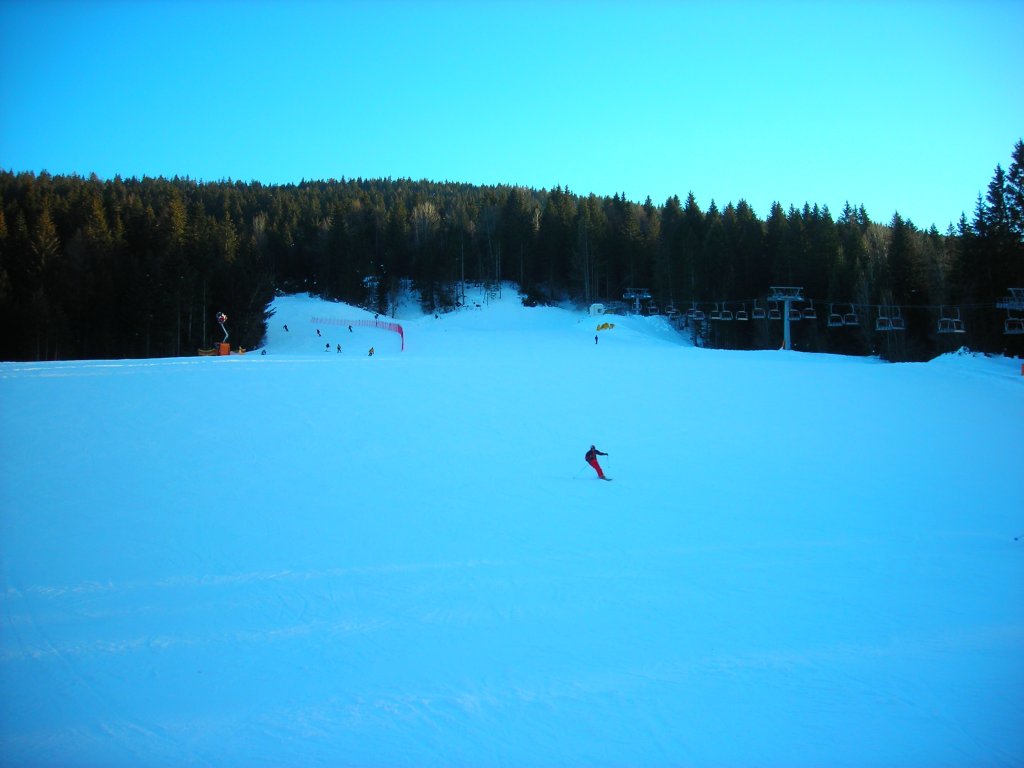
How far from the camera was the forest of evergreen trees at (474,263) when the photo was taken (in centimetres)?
4528

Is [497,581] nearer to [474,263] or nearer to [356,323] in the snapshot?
[356,323]

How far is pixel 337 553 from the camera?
36.3 ft

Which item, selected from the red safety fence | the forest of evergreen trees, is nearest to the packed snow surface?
the forest of evergreen trees

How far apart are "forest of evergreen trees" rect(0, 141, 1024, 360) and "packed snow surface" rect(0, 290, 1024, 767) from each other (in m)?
26.3

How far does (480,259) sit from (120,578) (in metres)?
83.3

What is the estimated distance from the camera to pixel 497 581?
9781 millimetres

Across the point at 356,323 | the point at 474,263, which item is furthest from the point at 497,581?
the point at 474,263

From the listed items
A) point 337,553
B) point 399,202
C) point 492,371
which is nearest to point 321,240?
point 399,202

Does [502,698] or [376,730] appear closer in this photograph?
[376,730]

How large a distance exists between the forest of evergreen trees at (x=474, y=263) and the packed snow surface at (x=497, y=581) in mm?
26319

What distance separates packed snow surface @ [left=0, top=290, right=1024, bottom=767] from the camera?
600 cm

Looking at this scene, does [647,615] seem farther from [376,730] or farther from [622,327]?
[622,327]

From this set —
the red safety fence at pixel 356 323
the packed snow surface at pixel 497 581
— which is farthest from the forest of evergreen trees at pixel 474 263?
the packed snow surface at pixel 497 581

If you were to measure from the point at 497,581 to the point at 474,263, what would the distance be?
84.7 metres
